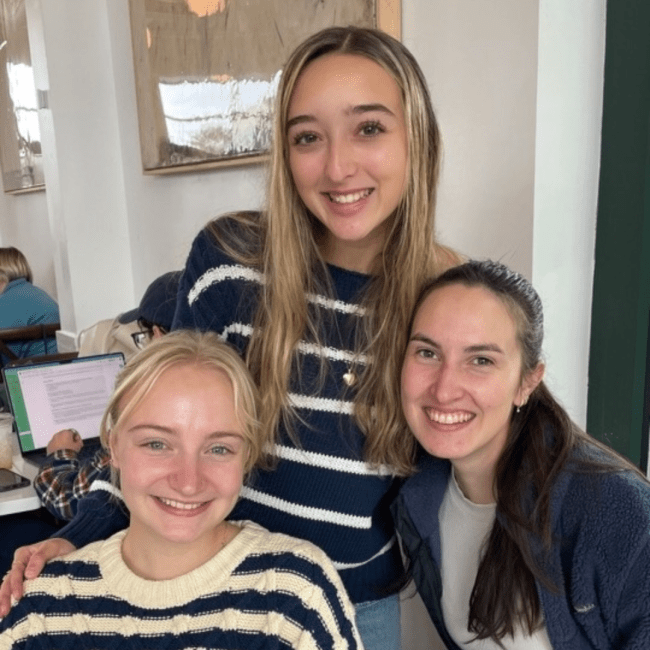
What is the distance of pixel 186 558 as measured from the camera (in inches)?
49.4

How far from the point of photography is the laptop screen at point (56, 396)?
7.16 ft

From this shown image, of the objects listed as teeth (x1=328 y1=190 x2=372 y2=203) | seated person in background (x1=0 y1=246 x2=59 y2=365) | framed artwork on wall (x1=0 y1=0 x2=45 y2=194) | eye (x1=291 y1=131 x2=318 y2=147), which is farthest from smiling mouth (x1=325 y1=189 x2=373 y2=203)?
framed artwork on wall (x1=0 y1=0 x2=45 y2=194)

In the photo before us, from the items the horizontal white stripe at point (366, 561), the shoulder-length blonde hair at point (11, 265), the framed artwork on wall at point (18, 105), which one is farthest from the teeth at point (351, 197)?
the framed artwork on wall at point (18, 105)

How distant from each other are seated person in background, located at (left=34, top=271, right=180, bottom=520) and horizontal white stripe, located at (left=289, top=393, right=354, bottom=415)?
1.46ft

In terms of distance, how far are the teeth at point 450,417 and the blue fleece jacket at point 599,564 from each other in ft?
0.59

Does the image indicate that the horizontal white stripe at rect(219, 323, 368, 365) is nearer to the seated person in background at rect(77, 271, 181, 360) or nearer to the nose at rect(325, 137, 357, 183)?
the nose at rect(325, 137, 357, 183)

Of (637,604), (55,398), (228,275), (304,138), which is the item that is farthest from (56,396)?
(637,604)

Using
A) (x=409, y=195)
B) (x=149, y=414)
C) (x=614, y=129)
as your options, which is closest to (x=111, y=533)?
→ (x=149, y=414)

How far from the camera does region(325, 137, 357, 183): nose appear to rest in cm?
120

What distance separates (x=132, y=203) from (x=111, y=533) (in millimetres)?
2516

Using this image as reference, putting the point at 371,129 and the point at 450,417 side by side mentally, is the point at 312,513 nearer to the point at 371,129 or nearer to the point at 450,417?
the point at 450,417

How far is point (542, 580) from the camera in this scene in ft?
3.76

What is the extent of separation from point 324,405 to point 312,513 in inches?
7.7

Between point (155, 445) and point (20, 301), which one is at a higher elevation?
point (155, 445)
